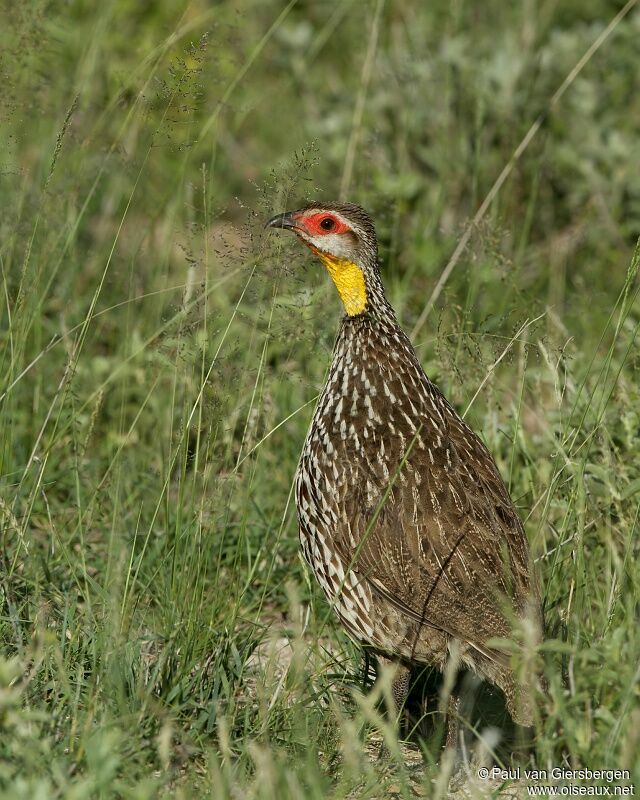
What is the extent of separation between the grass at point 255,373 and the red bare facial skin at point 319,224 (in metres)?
0.11

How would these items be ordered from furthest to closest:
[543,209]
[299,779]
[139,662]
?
[543,209]
[139,662]
[299,779]

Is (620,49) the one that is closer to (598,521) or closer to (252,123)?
(252,123)

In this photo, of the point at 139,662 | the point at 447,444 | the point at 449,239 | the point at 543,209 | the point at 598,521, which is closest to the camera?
the point at 139,662

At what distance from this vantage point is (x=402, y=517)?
13.6 feet

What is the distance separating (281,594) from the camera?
5199mm

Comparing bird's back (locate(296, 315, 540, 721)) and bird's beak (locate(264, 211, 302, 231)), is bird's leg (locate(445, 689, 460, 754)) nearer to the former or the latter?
bird's back (locate(296, 315, 540, 721))

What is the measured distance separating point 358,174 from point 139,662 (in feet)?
12.4

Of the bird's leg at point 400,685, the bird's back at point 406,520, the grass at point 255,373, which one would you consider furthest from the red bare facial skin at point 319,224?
the bird's leg at point 400,685

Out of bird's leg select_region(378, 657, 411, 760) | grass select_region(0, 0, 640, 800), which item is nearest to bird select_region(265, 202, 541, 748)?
bird's leg select_region(378, 657, 411, 760)

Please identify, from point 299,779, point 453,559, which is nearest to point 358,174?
point 453,559

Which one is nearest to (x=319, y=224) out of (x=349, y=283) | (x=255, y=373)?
(x=349, y=283)

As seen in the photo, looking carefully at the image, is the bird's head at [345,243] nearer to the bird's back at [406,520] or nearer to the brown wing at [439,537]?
the bird's back at [406,520]

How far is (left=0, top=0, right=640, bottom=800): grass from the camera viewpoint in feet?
12.3

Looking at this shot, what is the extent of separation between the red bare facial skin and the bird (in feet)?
0.09
